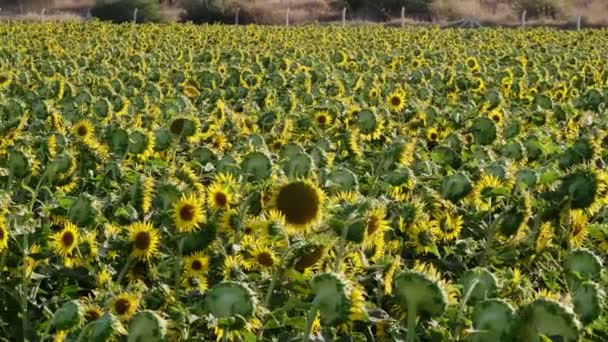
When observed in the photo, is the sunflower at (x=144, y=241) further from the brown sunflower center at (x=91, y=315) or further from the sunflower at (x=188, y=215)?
the brown sunflower center at (x=91, y=315)

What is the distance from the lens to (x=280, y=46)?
17250 mm

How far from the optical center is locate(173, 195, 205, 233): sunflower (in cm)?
306

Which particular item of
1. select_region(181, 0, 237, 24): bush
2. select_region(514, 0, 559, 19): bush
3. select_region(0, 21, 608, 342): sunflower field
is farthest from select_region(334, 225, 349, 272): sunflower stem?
select_region(514, 0, 559, 19): bush

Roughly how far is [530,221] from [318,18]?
37.3 m

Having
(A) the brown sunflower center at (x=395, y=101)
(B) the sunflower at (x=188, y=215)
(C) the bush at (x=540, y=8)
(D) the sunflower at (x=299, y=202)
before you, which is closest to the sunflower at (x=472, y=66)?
(A) the brown sunflower center at (x=395, y=101)

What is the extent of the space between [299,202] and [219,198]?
46 cm

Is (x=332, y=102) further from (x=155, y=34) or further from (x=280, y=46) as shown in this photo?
(x=155, y=34)

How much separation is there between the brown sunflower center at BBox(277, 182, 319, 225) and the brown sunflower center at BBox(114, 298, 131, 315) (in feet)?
1.72

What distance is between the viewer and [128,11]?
36219mm

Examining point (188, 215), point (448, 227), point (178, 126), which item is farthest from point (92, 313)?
point (178, 126)

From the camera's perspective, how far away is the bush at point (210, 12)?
1494 inches

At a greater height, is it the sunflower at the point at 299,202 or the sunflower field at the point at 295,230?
the sunflower at the point at 299,202

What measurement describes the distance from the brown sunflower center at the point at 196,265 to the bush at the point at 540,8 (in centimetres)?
3905

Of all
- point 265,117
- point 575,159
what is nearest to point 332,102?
point 265,117
